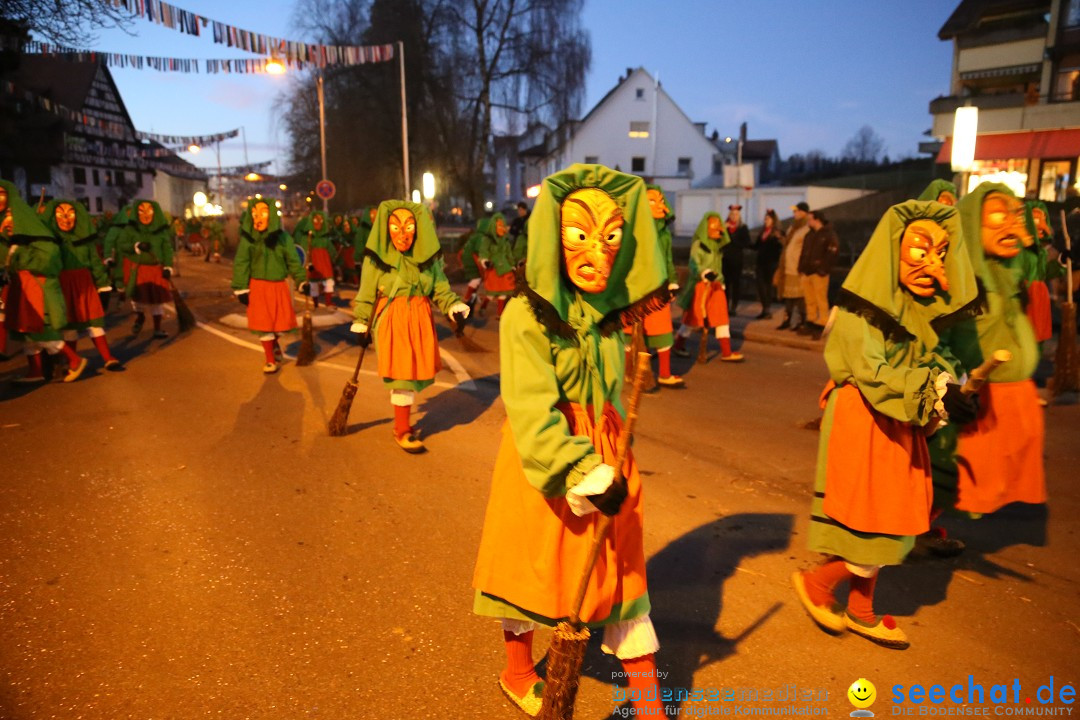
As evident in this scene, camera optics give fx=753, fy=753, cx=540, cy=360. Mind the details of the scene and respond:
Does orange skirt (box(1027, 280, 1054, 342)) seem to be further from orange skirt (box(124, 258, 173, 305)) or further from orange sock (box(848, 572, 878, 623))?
orange skirt (box(124, 258, 173, 305))

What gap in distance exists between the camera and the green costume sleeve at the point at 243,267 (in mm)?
9156

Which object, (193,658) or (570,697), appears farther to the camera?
(193,658)

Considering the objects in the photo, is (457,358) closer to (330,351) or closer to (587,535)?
(330,351)

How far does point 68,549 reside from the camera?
4.51m

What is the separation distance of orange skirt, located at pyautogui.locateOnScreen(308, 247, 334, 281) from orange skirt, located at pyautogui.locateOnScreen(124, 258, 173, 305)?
411 cm

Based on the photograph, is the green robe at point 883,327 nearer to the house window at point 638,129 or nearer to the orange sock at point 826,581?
the orange sock at point 826,581

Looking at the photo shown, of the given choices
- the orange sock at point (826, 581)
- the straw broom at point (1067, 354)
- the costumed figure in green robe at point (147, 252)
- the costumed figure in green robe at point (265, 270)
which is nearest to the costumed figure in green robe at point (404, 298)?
the costumed figure in green robe at point (265, 270)

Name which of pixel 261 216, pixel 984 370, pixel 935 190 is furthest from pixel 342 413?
pixel 935 190

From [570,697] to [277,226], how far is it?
8.08m

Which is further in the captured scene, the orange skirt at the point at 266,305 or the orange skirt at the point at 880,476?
the orange skirt at the point at 266,305

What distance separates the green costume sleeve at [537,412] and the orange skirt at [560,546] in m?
0.14

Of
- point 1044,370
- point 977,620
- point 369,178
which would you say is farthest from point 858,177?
point 977,620

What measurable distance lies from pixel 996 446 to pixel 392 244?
15.4 ft

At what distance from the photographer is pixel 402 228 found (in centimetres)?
635
